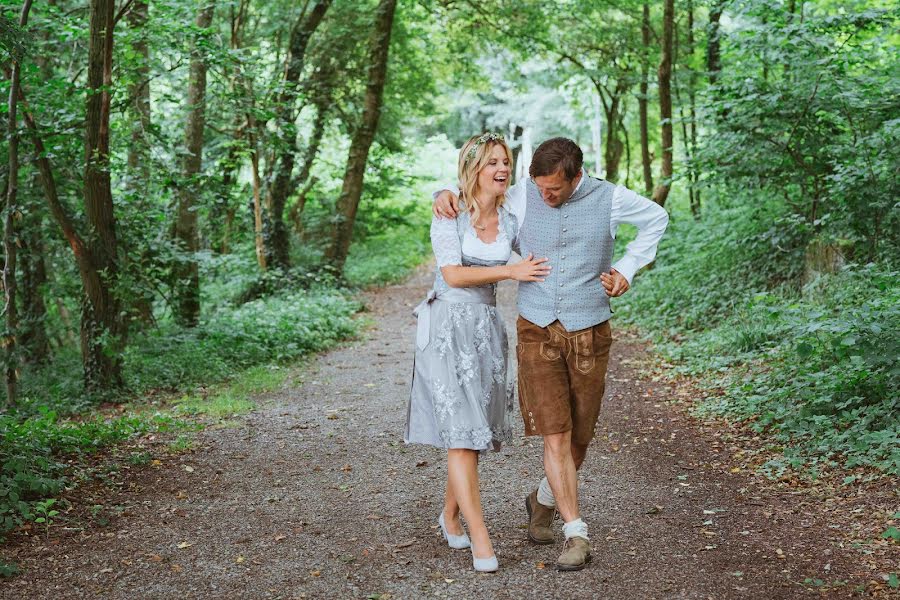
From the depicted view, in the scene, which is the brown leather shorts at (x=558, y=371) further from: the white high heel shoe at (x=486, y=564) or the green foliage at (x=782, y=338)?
the green foliage at (x=782, y=338)

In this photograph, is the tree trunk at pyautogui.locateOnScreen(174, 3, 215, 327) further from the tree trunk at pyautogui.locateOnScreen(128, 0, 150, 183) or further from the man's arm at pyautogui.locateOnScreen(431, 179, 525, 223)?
the man's arm at pyautogui.locateOnScreen(431, 179, 525, 223)

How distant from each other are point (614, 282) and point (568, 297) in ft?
0.73

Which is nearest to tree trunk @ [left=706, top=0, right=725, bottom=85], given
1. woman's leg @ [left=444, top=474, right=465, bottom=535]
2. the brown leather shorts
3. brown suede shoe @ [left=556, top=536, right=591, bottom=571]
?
the brown leather shorts

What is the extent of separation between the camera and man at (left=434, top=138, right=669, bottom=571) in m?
3.88

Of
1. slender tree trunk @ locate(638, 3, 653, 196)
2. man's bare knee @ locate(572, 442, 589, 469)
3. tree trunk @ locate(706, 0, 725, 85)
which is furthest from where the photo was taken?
slender tree trunk @ locate(638, 3, 653, 196)

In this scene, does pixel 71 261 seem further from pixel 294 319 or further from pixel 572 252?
pixel 572 252

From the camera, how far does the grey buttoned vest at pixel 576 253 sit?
388 cm

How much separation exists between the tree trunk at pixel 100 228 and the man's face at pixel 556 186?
17.8ft

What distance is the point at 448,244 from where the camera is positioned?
12.8 ft

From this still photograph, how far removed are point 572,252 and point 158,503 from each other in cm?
308

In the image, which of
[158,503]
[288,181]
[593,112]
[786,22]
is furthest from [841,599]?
[593,112]

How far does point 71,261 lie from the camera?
10.6 m

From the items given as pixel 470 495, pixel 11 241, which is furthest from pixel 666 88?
pixel 470 495

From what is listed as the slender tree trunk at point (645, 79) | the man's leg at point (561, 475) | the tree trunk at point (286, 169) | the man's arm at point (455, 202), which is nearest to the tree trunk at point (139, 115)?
the tree trunk at point (286, 169)
